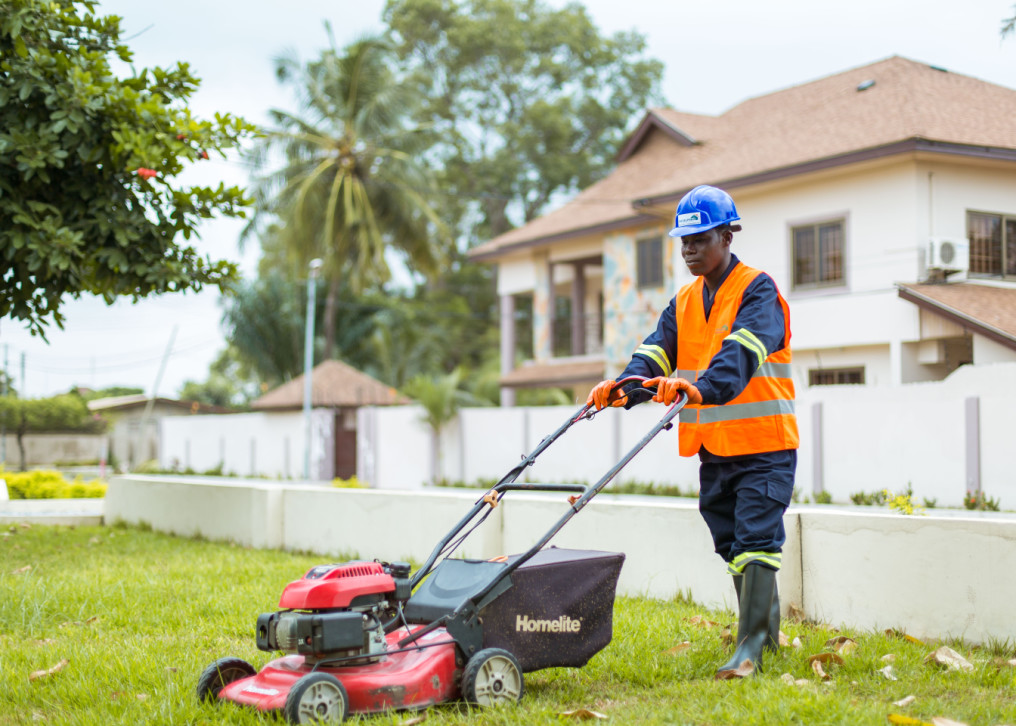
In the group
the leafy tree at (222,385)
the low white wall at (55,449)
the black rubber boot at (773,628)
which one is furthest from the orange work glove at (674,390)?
the leafy tree at (222,385)

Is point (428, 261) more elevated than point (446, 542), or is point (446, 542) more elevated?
point (428, 261)

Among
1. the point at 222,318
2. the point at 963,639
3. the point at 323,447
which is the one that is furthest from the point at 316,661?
the point at 222,318

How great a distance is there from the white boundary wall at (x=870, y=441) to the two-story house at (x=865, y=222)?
4.90ft

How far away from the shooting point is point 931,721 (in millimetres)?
3674

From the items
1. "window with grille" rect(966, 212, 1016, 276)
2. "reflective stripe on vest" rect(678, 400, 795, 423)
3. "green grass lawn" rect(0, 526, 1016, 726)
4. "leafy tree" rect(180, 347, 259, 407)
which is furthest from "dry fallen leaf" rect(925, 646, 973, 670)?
"leafy tree" rect(180, 347, 259, 407)

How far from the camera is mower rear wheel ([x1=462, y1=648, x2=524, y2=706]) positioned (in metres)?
3.98

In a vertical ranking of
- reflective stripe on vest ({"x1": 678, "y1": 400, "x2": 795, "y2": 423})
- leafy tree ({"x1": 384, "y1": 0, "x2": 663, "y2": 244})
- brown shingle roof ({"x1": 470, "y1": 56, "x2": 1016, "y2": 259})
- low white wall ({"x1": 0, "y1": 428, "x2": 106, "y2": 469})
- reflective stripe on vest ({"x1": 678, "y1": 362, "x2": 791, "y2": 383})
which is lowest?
low white wall ({"x1": 0, "y1": 428, "x2": 106, "y2": 469})

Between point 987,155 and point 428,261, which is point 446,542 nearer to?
point 987,155

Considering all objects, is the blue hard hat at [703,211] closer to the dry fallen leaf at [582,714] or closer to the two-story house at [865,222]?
the dry fallen leaf at [582,714]

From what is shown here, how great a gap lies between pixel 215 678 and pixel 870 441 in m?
13.7

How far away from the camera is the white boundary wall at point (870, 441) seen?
1460 cm

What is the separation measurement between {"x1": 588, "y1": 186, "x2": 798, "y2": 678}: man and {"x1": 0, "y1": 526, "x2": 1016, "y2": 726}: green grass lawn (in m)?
0.34

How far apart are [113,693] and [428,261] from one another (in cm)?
3189

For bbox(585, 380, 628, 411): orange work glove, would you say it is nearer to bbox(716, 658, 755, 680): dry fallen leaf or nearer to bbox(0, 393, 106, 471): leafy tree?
bbox(716, 658, 755, 680): dry fallen leaf
